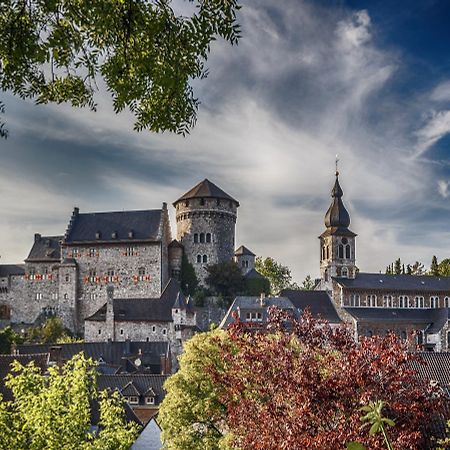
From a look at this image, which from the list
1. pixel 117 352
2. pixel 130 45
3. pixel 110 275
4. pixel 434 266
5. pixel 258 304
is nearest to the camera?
pixel 130 45

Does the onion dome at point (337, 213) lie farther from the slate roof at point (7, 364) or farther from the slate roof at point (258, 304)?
the slate roof at point (7, 364)

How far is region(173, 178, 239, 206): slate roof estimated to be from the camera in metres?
84.8

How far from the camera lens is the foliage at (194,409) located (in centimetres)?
2644

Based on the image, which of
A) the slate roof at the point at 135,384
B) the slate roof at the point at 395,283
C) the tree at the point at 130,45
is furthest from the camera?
the slate roof at the point at 395,283

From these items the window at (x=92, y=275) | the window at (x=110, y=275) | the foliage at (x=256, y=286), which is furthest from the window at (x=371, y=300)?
the window at (x=92, y=275)

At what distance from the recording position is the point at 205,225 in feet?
Result: 275

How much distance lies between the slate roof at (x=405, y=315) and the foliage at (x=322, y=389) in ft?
206

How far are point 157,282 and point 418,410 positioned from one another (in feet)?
221

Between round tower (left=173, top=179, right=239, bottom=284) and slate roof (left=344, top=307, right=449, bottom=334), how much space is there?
1743cm

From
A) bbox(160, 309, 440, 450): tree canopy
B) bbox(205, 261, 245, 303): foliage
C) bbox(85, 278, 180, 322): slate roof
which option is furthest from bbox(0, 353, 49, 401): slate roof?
bbox(205, 261, 245, 303): foliage

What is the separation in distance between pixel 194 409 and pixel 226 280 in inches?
2020

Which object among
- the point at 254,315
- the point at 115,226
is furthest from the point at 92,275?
the point at 254,315

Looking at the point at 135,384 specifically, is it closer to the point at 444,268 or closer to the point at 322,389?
the point at 322,389

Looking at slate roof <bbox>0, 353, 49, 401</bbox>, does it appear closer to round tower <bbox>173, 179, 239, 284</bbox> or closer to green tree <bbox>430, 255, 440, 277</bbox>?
round tower <bbox>173, 179, 239, 284</bbox>
